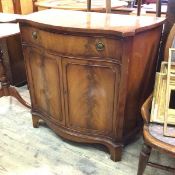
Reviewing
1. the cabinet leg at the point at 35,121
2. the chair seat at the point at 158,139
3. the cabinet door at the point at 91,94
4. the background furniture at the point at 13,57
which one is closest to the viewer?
the chair seat at the point at 158,139

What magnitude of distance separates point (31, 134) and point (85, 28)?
3.70ft

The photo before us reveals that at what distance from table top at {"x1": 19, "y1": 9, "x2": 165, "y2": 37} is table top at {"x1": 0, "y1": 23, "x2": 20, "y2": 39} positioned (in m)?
0.28

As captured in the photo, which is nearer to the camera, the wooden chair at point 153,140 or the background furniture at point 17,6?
the wooden chair at point 153,140

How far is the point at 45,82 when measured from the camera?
1754 mm

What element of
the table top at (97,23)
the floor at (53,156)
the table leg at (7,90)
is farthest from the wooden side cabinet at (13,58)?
the table top at (97,23)

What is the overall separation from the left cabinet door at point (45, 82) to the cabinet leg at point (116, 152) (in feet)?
1.39

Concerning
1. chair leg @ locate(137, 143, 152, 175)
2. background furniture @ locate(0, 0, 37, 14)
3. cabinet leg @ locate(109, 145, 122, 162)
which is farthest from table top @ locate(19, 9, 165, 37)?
background furniture @ locate(0, 0, 37, 14)

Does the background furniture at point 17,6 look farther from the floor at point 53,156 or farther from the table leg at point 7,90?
the floor at point 53,156

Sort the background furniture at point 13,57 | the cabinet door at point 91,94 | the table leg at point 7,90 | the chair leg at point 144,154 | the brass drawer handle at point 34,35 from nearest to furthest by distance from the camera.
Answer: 1. the chair leg at point 144,154
2. the cabinet door at point 91,94
3. the brass drawer handle at point 34,35
4. the table leg at point 7,90
5. the background furniture at point 13,57

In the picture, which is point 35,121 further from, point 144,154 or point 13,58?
point 144,154

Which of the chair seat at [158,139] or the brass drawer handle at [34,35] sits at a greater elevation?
the brass drawer handle at [34,35]

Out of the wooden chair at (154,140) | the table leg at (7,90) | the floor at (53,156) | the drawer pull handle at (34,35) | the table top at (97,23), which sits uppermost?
the table top at (97,23)

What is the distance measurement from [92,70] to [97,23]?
0.99ft

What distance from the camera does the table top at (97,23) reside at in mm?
1300
